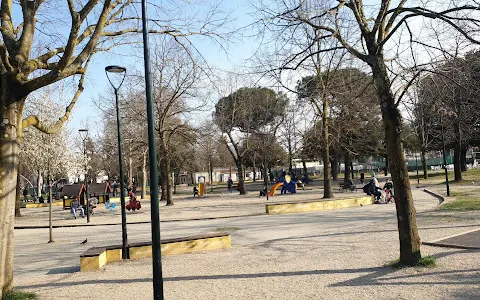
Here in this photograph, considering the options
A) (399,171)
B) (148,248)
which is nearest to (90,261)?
(148,248)

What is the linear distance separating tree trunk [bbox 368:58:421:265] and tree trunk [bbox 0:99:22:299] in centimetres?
607

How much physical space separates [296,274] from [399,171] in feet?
8.30

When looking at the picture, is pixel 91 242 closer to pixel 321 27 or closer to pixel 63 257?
pixel 63 257

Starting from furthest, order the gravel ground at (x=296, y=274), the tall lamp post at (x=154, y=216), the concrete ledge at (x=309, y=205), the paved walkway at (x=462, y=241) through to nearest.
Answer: the concrete ledge at (x=309, y=205) < the paved walkway at (x=462, y=241) < the gravel ground at (x=296, y=274) < the tall lamp post at (x=154, y=216)

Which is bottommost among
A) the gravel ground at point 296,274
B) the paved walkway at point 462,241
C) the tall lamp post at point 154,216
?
the gravel ground at point 296,274

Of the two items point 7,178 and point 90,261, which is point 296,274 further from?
point 7,178

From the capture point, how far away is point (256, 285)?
665 centimetres

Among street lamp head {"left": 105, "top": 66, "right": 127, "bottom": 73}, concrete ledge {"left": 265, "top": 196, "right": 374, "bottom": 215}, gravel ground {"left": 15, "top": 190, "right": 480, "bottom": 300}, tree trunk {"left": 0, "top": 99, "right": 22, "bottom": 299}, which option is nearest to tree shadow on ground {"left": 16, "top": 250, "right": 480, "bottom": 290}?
gravel ground {"left": 15, "top": 190, "right": 480, "bottom": 300}

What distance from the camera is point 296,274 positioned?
23.7 feet

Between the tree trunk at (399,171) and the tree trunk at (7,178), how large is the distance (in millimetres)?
6074

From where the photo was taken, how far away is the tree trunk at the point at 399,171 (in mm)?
7094

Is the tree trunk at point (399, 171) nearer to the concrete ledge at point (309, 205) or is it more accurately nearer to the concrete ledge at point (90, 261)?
the concrete ledge at point (90, 261)

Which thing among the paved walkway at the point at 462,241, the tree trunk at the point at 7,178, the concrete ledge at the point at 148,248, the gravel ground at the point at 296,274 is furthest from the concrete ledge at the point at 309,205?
the tree trunk at the point at 7,178

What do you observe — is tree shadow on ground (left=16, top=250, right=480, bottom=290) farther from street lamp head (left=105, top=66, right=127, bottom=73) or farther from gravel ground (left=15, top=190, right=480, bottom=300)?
street lamp head (left=105, top=66, right=127, bottom=73)
